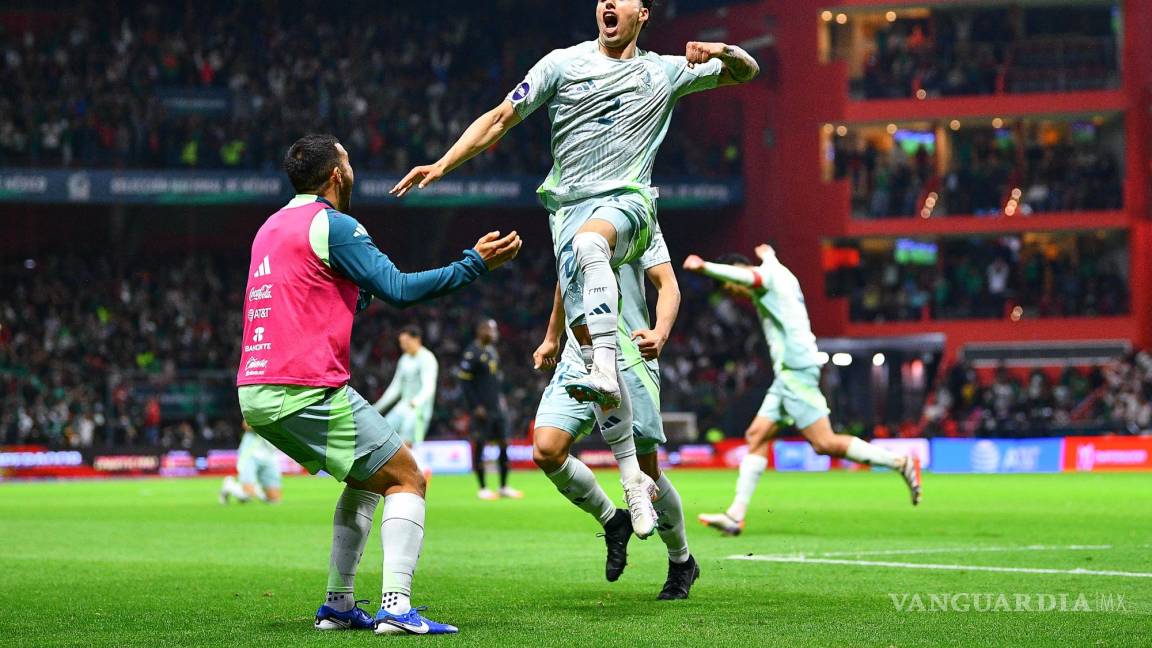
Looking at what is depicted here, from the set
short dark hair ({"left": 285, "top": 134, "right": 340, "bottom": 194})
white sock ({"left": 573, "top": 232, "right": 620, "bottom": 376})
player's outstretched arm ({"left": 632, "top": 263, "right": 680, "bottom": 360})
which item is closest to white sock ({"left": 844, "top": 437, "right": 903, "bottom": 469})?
player's outstretched arm ({"left": 632, "top": 263, "right": 680, "bottom": 360})

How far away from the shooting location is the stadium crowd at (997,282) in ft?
149

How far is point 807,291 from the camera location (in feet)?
155

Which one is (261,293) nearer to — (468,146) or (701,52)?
(468,146)

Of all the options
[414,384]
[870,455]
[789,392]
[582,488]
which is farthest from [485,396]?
[582,488]

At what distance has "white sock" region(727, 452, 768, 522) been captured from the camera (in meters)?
14.6

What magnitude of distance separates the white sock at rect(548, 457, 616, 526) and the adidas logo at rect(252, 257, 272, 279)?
2205mm

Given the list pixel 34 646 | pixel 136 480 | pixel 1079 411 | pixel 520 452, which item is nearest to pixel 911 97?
pixel 1079 411

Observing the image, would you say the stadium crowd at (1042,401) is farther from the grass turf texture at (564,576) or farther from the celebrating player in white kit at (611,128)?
the celebrating player in white kit at (611,128)

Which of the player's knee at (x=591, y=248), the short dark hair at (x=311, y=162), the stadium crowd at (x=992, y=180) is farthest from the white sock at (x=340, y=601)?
the stadium crowd at (x=992, y=180)

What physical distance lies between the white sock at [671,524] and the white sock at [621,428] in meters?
0.57

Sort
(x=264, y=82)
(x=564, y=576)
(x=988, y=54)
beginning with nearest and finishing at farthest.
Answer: (x=564, y=576), (x=264, y=82), (x=988, y=54)

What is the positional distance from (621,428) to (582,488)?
0.47m

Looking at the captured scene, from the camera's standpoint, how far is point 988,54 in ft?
154

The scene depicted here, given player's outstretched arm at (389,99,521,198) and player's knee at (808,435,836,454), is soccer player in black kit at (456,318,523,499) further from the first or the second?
player's outstretched arm at (389,99,521,198)
